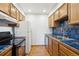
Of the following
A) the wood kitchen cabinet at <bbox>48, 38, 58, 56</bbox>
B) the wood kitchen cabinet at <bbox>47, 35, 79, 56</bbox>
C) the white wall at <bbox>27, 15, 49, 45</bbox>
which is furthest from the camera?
the white wall at <bbox>27, 15, 49, 45</bbox>

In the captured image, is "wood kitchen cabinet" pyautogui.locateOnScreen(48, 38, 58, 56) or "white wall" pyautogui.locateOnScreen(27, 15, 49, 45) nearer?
"wood kitchen cabinet" pyautogui.locateOnScreen(48, 38, 58, 56)

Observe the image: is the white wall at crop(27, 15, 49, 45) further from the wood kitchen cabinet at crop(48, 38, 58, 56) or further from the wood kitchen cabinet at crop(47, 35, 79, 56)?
the wood kitchen cabinet at crop(47, 35, 79, 56)

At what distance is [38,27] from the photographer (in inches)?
309

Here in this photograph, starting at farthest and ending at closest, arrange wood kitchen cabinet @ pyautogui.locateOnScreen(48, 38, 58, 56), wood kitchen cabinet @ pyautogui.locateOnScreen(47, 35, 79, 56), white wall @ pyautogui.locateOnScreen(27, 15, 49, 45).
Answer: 1. white wall @ pyautogui.locateOnScreen(27, 15, 49, 45)
2. wood kitchen cabinet @ pyautogui.locateOnScreen(48, 38, 58, 56)
3. wood kitchen cabinet @ pyautogui.locateOnScreen(47, 35, 79, 56)

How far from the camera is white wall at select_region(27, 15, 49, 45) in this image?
7816 mm

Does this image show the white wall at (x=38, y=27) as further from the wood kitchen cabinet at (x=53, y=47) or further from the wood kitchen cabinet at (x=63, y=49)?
the wood kitchen cabinet at (x=63, y=49)

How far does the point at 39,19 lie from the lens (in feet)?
25.8

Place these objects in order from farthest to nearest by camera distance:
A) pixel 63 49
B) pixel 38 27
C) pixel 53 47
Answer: pixel 38 27, pixel 53 47, pixel 63 49

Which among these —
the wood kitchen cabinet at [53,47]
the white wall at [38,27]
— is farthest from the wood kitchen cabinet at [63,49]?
the white wall at [38,27]

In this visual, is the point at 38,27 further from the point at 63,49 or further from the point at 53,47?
the point at 63,49

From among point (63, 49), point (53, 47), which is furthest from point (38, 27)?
point (63, 49)

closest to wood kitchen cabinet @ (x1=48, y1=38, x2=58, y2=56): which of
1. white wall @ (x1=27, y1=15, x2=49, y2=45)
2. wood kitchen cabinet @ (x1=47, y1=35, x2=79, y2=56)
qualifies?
wood kitchen cabinet @ (x1=47, y1=35, x2=79, y2=56)

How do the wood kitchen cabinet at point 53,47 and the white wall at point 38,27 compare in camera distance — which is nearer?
the wood kitchen cabinet at point 53,47

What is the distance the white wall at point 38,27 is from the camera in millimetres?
7816
